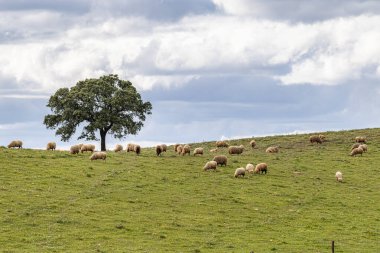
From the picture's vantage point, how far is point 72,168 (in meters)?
57.2

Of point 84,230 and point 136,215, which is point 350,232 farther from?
point 84,230

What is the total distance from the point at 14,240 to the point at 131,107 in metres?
53.5

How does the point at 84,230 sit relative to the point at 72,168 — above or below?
below

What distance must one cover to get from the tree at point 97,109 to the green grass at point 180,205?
21.9 metres

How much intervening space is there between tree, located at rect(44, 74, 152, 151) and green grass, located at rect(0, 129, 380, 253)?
21889 millimetres

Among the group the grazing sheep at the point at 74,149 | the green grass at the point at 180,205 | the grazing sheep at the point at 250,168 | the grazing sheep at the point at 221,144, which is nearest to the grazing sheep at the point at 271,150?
the green grass at the point at 180,205

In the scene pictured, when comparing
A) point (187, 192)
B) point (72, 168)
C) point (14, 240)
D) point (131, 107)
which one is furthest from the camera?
point (131, 107)

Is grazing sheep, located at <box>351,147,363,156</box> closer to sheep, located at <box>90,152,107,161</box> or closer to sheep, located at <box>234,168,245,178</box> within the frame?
sheep, located at <box>234,168,245,178</box>

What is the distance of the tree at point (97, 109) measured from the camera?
8894 centimetres

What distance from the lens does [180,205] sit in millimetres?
48344

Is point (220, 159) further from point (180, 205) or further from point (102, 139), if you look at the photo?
point (102, 139)

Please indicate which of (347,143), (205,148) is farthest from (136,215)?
(347,143)

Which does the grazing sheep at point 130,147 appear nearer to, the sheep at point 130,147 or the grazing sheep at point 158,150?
the sheep at point 130,147

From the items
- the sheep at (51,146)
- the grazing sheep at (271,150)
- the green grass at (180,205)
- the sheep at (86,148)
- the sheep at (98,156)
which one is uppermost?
the sheep at (51,146)
